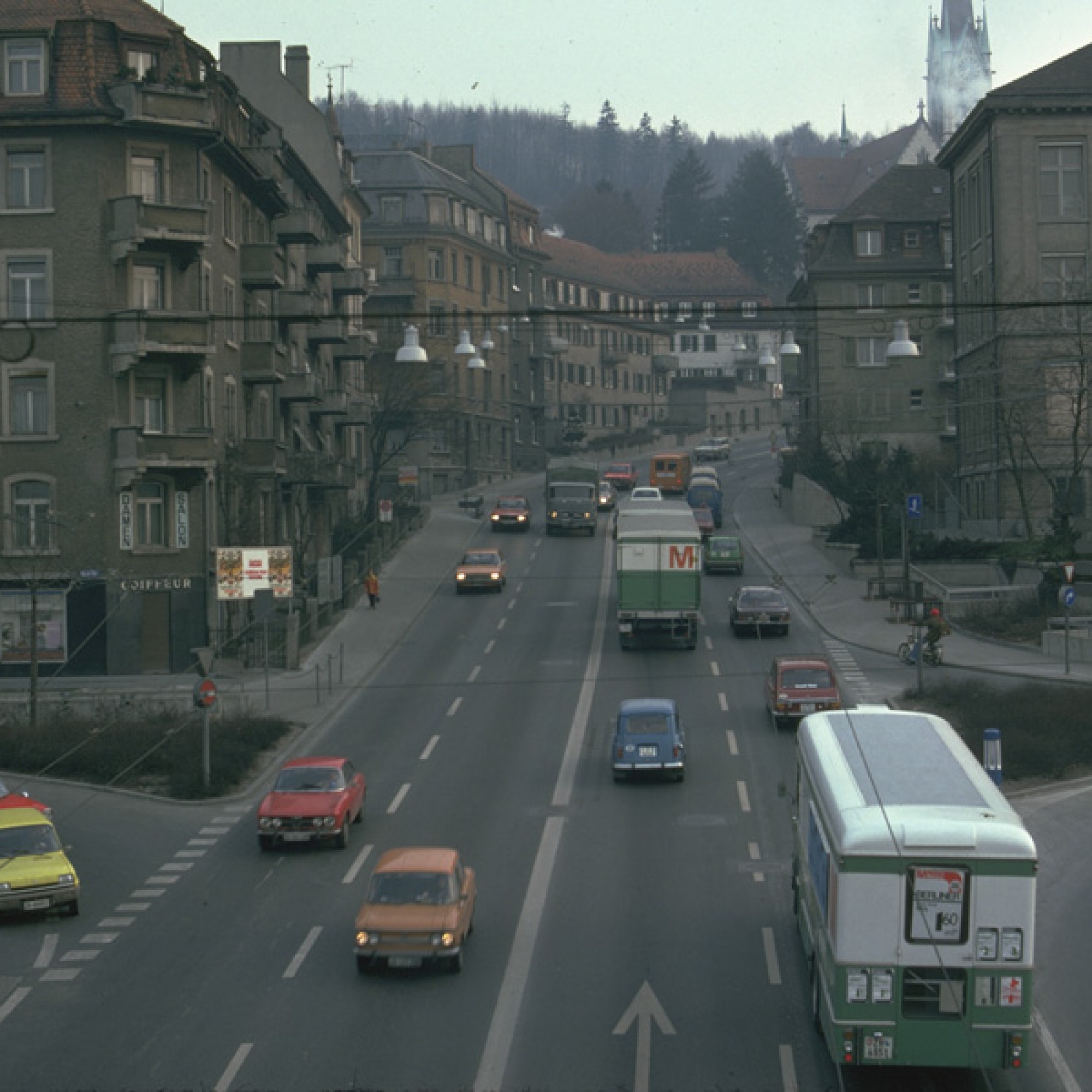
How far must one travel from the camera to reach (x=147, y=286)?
54.9 m

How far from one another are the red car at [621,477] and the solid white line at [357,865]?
8266 cm

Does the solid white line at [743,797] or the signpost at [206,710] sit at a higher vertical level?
the signpost at [206,710]

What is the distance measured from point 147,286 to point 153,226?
2108mm

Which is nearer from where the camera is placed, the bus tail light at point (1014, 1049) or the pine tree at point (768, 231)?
the bus tail light at point (1014, 1049)

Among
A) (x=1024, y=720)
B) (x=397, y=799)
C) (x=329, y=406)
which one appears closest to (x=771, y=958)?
(x=397, y=799)

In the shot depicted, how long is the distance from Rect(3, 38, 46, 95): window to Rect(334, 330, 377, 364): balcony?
27298 mm

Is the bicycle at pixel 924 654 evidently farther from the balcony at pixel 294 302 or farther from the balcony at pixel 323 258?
the balcony at pixel 323 258

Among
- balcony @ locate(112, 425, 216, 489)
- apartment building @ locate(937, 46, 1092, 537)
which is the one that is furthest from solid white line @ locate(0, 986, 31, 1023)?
apartment building @ locate(937, 46, 1092, 537)

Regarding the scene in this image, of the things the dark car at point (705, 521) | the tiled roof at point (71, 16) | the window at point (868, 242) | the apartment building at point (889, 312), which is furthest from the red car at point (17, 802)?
the window at point (868, 242)

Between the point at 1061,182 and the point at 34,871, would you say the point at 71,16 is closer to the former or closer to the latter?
the point at 34,871

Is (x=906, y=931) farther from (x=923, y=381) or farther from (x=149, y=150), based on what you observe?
(x=923, y=381)

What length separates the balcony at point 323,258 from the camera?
75.9 meters

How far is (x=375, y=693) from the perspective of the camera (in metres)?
50.6

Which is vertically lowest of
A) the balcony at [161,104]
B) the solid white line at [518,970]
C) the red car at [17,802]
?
the solid white line at [518,970]
